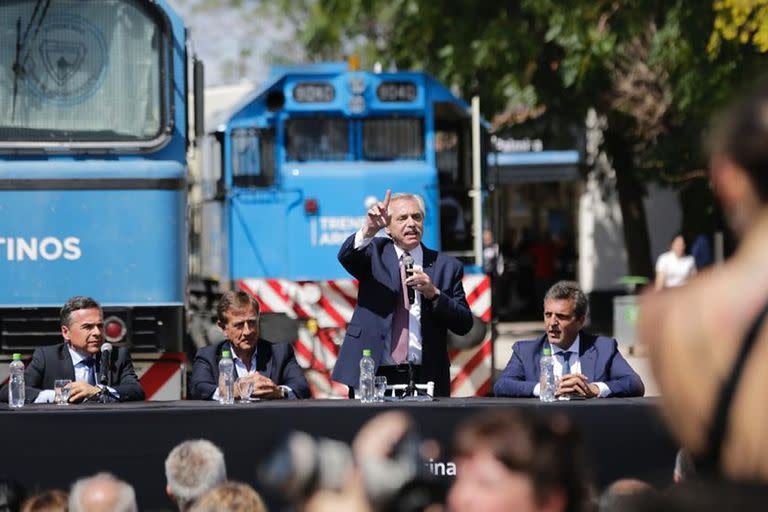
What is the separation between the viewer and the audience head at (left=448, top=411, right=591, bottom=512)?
3275mm

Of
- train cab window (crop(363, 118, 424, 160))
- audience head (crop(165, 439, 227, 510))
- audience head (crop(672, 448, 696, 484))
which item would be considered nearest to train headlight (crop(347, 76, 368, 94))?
train cab window (crop(363, 118, 424, 160))

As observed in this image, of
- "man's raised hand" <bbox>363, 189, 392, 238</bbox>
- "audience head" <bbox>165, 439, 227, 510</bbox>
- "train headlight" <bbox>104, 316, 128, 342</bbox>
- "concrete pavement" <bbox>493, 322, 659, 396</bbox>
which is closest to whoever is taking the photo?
"audience head" <bbox>165, 439, 227, 510</bbox>

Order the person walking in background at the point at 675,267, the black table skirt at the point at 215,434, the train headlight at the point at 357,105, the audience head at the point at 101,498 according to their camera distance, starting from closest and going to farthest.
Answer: the audience head at the point at 101,498, the black table skirt at the point at 215,434, the train headlight at the point at 357,105, the person walking in background at the point at 675,267

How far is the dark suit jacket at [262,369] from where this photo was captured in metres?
8.34

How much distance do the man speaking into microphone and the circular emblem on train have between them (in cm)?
344

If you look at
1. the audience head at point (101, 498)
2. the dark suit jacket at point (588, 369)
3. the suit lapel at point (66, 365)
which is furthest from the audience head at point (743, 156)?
the suit lapel at point (66, 365)

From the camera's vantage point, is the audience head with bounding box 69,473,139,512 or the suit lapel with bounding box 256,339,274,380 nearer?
the audience head with bounding box 69,473,139,512

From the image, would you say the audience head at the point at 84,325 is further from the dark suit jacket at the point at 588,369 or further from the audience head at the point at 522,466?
the audience head at the point at 522,466

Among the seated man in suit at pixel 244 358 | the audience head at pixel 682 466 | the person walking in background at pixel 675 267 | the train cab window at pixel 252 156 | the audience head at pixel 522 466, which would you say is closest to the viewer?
the audience head at pixel 522 466

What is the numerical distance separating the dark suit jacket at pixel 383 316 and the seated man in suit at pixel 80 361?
1118 mm

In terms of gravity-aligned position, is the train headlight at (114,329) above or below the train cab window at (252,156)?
below

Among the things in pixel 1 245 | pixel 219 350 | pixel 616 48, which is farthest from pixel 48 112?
pixel 616 48

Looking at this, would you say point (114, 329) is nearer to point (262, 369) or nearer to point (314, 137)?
point (262, 369)

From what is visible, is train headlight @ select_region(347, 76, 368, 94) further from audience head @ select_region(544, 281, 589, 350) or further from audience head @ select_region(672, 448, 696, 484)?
audience head @ select_region(672, 448, 696, 484)
